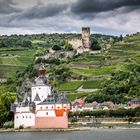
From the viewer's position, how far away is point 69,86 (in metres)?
116

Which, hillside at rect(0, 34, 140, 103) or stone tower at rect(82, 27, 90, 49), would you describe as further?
stone tower at rect(82, 27, 90, 49)

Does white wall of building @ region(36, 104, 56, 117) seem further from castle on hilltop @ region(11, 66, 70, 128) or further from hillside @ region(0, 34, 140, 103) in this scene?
hillside @ region(0, 34, 140, 103)

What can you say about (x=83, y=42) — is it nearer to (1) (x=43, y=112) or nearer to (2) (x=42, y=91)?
(2) (x=42, y=91)

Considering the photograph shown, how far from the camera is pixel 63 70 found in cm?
12788

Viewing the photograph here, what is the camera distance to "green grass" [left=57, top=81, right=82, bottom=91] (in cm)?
11352

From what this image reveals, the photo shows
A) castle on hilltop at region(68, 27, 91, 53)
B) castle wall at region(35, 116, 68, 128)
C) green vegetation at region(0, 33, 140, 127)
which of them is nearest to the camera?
castle wall at region(35, 116, 68, 128)

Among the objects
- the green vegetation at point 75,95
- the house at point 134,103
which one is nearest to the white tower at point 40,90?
the house at point 134,103

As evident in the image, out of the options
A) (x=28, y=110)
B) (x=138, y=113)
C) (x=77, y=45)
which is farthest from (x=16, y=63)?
(x=28, y=110)

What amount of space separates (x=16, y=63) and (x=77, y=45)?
18755 millimetres

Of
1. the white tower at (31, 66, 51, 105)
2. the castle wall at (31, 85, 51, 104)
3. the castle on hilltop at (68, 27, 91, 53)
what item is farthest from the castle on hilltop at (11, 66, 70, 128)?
the castle on hilltop at (68, 27, 91, 53)

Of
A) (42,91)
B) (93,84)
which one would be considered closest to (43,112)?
(42,91)

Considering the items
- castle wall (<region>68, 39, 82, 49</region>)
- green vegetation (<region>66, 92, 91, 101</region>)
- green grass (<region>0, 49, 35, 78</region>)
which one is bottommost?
green vegetation (<region>66, 92, 91, 101</region>)

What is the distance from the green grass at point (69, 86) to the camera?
114m

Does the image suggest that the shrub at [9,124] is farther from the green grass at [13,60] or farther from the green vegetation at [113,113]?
the green grass at [13,60]
